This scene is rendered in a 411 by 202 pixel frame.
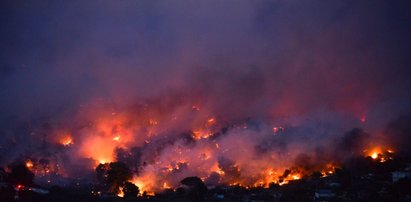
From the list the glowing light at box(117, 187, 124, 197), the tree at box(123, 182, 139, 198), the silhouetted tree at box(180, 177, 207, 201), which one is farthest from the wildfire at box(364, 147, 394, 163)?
the glowing light at box(117, 187, 124, 197)

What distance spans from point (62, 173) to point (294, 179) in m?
25.8

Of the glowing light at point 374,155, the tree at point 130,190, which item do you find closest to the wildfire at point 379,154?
the glowing light at point 374,155

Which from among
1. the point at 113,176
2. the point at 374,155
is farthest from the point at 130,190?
the point at 374,155

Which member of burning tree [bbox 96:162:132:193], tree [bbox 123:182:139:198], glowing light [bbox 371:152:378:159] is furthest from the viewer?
glowing light [bbox 371:152:378:159]

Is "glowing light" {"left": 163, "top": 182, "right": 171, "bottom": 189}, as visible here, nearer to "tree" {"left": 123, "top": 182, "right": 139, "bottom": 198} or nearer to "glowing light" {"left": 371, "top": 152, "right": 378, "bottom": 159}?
"tree" {"left": 123, "top": 182, "right": 139, "bottom": 198}

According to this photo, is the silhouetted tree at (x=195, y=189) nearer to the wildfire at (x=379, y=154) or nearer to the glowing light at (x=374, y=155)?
the wildfire at (x=379, y=154)

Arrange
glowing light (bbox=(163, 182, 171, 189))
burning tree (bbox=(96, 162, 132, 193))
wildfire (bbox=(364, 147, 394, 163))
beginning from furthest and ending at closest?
wildfire (bbox=(364, 147, 394, 163))
glowing light (bbox=(163, 182, 171, 189))
burning tree (bbox=(96, 162, 132, 193))

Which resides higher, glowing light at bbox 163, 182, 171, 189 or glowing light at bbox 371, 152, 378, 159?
glowing light at bbox 371, 152, 378, 159

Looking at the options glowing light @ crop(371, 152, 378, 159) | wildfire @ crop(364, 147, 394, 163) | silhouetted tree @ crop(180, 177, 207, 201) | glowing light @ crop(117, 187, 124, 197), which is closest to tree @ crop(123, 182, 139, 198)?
glowing light @ crop(117, 187, 124, 197)

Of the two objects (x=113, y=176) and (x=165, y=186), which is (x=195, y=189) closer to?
(x=165, y=186)

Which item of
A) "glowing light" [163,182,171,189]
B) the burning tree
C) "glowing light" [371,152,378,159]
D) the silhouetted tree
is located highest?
"glowing light" [371,152,378,159]

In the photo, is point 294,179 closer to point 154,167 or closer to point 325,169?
point 325,169

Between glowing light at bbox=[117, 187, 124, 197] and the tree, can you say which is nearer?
the tree

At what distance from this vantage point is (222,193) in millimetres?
37406
